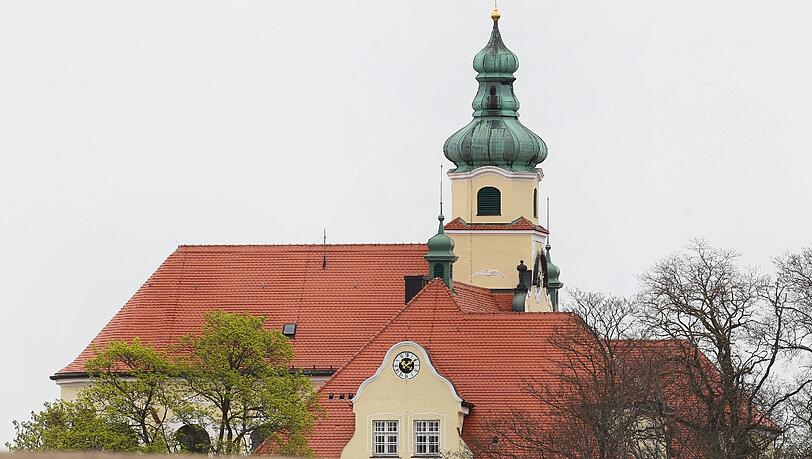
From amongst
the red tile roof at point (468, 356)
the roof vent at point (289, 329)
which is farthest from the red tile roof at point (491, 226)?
the red tile roof at point (468, 356)

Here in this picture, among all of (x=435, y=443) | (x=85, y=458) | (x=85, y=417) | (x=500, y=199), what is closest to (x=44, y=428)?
(x=85, y=417)

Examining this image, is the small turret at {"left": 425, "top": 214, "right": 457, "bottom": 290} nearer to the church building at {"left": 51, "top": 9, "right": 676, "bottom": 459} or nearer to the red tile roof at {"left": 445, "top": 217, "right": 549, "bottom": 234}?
the church building at {"left": 51, "top": 9, "right": 676, "bottom": 459}

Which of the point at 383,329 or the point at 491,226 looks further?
the point at 491,226

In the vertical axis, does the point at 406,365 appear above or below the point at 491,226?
below

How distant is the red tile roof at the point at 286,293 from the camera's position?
9950 cm

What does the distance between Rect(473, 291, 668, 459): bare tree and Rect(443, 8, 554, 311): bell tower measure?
20227 mm

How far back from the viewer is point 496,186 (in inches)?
4210

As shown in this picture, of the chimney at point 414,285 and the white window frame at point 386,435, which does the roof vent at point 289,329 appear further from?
the white window frame at point 386,435

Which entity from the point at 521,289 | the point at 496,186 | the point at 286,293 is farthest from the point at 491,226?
the point at 286,293

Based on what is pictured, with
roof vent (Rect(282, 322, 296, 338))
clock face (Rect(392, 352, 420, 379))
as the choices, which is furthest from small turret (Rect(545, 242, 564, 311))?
clock face (Rect(392, 352, 420, 379))

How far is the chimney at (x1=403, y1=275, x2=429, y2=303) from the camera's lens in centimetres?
9969

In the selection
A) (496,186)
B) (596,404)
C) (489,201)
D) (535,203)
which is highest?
(496,186)

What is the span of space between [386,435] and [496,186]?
69.5 ft

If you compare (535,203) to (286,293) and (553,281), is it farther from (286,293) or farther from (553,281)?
(286,293)
